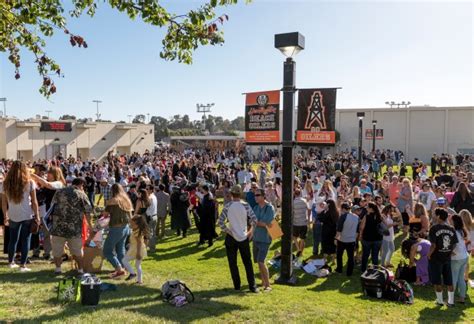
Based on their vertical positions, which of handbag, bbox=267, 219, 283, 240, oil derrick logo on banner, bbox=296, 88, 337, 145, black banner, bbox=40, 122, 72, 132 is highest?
black banner, bbox=40, 122, 72, 132

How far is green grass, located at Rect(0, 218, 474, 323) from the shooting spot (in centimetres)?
549

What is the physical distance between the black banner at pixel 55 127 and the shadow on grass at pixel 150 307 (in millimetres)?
36633

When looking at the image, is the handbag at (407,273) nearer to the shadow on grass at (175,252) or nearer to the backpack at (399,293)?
the backpack at (399,293)

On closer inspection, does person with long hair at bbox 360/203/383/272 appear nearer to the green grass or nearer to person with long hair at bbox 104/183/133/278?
the green grass

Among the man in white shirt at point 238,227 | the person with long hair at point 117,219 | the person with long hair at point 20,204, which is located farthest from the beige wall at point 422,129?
the person with long hair at point 20,204

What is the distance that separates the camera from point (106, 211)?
23.7 ft

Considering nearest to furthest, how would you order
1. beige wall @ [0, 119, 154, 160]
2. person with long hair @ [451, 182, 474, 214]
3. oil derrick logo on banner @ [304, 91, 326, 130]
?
oil derrick logo on banner @ [304, 91, 326, 130]
person with long hair @ [451, 182, 474, 214]
beige wall @ [0, 119, 154, 160]

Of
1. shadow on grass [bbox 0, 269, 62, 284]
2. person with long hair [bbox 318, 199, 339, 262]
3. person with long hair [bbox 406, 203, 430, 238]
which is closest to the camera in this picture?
shadow on grass [bbox 0, 269, 62, 284]

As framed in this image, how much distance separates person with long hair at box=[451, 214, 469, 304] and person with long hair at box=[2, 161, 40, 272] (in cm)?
678

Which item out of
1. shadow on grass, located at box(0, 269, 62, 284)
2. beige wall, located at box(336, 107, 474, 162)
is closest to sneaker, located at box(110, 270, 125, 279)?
shadow on grass, located at box(0, 269, 62, 284)

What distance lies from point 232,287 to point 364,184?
7.07 metres

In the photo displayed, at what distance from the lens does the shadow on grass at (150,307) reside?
17.8 ft

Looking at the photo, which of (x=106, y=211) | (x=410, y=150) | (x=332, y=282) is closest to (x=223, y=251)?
(x=332, y=282)

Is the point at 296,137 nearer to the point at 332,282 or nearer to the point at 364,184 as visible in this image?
the point at 332,282
